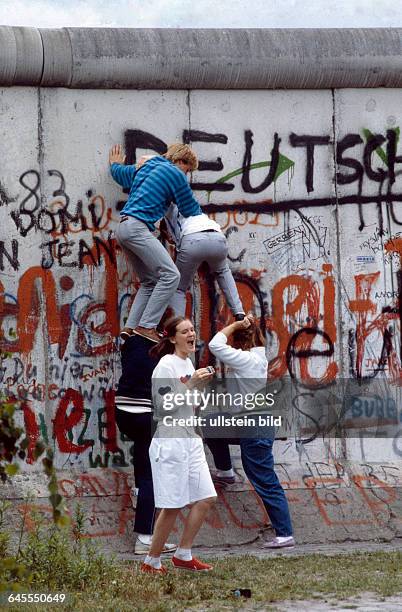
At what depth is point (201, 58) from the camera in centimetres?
1074

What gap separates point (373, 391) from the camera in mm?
11188

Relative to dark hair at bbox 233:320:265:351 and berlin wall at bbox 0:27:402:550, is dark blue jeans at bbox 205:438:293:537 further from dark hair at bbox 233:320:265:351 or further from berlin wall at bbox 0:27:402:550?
dark hair at bbox 233:320:265:351

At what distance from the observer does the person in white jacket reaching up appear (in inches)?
398

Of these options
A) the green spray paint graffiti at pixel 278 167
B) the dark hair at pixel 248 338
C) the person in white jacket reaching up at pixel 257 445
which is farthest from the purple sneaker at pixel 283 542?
the green spray paint graffiti at pixel 278 167

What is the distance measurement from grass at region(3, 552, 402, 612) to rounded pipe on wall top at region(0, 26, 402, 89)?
152 inches

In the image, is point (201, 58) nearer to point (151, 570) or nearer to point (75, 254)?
point (75, 254)

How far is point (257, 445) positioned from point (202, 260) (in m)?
1.52

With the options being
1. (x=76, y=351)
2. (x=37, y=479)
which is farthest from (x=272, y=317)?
(x=37, y=479)

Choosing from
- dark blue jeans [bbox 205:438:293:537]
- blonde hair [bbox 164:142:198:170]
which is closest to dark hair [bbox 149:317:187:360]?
dark blue jeans [bbox 205:438:293:537]

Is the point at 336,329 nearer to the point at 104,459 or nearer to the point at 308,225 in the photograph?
the point at 308,225

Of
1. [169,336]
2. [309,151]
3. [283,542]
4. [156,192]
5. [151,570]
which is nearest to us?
[151,570]

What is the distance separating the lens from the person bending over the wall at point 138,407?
9984mm

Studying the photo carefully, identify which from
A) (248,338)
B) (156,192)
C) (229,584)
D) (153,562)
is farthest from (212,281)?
(229,584)

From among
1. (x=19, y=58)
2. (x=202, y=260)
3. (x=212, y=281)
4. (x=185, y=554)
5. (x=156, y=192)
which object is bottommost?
(x=185, y=554)
